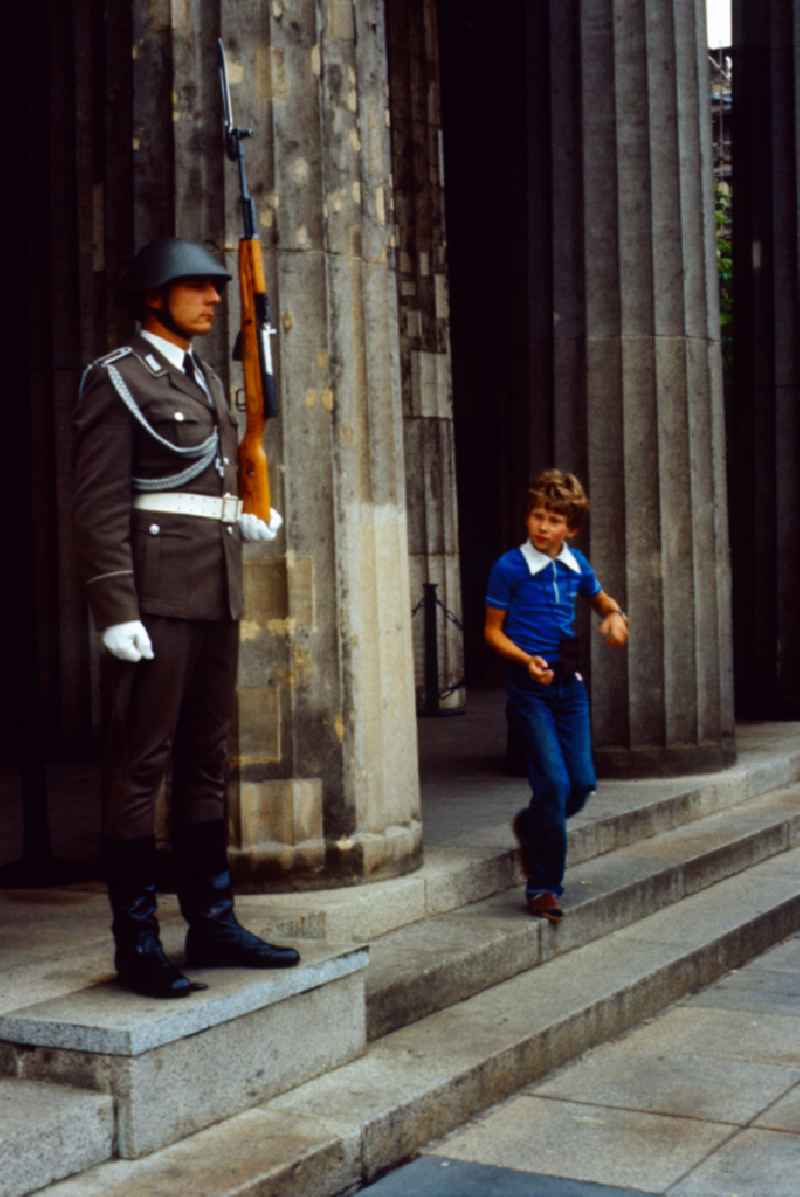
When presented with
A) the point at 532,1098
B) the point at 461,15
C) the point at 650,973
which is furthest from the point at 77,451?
the point at 461,15

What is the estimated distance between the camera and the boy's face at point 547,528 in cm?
768

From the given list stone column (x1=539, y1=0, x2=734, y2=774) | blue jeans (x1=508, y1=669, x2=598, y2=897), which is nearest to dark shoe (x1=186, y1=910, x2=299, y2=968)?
blue jeans (x1=508, y1=669, x2=598, y2=897)

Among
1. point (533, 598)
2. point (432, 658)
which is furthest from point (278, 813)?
point (432, 658)

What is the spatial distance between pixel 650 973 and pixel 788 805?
400cm

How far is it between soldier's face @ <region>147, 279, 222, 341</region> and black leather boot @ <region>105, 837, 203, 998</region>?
4.99 ft

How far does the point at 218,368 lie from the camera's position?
750 cm

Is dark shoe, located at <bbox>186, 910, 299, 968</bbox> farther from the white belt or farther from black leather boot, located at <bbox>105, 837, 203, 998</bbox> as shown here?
the white belt

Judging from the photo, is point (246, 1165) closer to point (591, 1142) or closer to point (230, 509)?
point (591, 1142)

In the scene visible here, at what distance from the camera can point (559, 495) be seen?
25.2 ft

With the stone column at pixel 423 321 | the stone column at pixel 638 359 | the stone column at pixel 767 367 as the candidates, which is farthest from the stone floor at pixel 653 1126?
the stone column at pixel 423 321

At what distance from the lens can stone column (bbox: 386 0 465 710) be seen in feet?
59.5

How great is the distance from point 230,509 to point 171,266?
2.44ft

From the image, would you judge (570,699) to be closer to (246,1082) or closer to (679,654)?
(246,1082)

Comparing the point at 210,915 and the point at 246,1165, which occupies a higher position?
the point at 210,915
